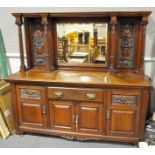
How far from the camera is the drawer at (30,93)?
2.21 m

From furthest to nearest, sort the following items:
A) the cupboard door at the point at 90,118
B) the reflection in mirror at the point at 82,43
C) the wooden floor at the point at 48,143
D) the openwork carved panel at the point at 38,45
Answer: the openwork carved panel at the point at 38,45
the reflection in mirror at the point at 82,43
the wooden floor at the point at 48,143
the cupboard door at the point at 90,118

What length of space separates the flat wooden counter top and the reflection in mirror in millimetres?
179

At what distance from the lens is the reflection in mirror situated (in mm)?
2369

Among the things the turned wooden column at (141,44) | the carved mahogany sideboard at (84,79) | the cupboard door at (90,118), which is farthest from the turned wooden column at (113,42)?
the cupboard door at (90,118)

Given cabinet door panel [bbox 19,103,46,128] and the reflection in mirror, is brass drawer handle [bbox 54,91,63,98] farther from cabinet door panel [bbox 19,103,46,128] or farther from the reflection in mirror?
the reflection in mirror

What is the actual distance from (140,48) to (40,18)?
47.5 inches

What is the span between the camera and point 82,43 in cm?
241

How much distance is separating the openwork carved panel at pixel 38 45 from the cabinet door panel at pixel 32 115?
1.92ft

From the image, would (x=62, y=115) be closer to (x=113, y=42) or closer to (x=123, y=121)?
(x=123, y=121)

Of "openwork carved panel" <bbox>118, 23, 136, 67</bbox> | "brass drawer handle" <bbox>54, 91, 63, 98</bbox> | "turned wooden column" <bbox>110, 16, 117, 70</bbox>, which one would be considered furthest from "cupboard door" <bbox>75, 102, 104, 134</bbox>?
"openwork carved panel" <bbox>118, 23, 136, 67</bbox>

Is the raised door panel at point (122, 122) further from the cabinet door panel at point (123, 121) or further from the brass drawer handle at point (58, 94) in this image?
the brass drawer handle at point (58, 94)

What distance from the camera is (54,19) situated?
95.4 inches
